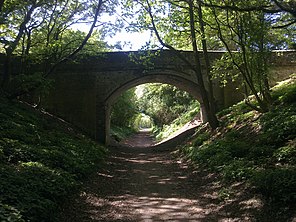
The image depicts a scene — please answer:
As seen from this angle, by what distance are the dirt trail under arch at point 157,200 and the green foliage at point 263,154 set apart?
1.21ft

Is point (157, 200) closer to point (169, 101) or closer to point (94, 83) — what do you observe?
point (94, 83)

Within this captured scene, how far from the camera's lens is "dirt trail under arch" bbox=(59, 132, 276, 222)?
5141mm

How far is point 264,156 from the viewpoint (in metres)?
6.92

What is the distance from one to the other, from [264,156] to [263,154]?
0.12m

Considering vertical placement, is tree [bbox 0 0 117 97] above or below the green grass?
above

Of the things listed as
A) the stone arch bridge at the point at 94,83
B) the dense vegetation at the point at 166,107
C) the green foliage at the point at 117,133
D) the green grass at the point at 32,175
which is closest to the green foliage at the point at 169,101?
the dense vegetation at the point at 166,107

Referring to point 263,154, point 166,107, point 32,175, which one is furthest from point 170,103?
point 32,175

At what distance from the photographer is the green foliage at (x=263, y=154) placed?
4.91m

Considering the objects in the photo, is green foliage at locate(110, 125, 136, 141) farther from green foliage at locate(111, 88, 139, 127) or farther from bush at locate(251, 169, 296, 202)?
bush at locate(251, 169, 296, 202)

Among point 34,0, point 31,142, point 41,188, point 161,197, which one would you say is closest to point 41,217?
point 41,188

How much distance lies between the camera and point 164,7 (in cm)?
1282

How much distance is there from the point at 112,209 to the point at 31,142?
3857 millimetres

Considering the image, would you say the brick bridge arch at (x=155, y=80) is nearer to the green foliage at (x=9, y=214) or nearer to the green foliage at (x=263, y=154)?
the green foliage at (x=263, y=154)

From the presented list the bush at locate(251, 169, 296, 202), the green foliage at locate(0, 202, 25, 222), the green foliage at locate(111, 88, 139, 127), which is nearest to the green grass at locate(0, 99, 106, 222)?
the green foliage at locate(0, 202, 25, 222)
